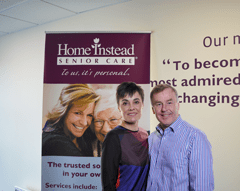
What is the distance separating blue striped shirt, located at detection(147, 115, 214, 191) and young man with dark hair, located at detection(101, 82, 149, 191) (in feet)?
0.40

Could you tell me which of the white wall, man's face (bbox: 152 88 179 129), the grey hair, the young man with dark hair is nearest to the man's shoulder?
man's face (bbox: 152 88 179 129)

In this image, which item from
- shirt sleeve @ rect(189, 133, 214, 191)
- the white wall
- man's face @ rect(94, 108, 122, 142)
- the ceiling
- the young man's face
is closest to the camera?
shirt sleeve @ rect(189, 133, 214, 191)

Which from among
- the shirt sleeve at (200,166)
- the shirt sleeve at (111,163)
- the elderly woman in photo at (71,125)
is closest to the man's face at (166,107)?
the shirt sleeve at (200,166)

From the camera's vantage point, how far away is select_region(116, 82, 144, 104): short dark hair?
2.01 meters

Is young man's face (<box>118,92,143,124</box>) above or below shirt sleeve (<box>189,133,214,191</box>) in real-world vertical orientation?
above

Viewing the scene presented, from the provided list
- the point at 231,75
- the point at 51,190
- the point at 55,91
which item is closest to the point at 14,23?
the point at 55,91

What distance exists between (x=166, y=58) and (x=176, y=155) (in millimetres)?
1199

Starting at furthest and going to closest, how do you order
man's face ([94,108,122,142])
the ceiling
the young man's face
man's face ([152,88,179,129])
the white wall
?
1. the ceiling
2. man's face ([94,108,122,142])
3. the white wall
4. the young man's face
5. man's face ([152,88,179,129])

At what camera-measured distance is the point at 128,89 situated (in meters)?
2.05

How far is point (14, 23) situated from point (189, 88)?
8.47 ft

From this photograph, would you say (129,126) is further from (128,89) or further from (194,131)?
(194,131)

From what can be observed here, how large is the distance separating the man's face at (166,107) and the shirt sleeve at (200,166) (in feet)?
0.84

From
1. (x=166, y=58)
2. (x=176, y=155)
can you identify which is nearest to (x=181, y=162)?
(x=176, y=155)

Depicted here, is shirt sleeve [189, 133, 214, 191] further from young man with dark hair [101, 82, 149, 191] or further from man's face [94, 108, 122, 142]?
man's face [94, 108, 122, 142]
